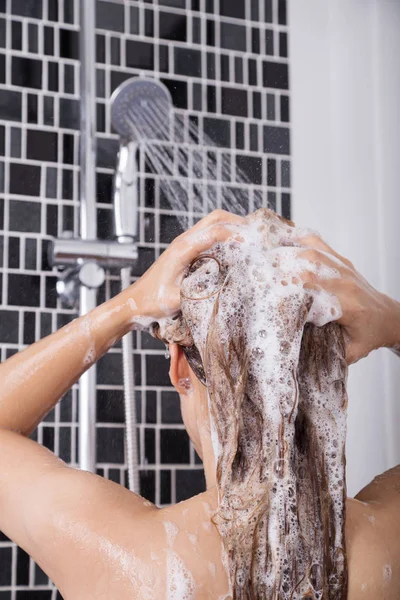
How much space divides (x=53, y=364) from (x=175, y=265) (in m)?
0.21

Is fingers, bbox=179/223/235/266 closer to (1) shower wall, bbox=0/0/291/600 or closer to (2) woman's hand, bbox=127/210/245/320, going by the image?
(2) woman's hand, bbox=127/210/245/320

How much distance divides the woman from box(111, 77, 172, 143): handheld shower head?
0.68 meters

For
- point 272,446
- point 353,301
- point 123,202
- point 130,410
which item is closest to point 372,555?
point 272,446

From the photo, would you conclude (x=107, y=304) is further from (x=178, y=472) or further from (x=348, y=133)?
(x=348, y=133)

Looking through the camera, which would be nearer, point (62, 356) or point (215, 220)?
point (215, 220)

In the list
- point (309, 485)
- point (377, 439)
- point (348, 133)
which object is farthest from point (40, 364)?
point (348, 133)

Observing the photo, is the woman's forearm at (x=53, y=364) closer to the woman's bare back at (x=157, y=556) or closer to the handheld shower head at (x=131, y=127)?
the woman's bare back at (x=157, y=556)

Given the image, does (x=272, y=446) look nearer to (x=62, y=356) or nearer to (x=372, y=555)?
(x=372, y=555)

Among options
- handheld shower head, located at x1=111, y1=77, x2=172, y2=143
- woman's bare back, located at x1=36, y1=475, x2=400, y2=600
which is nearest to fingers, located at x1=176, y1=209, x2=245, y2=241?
woman's bare back, located at x1=36, y1=475, x2=400, y2=600

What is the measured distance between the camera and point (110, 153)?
1.66 metres

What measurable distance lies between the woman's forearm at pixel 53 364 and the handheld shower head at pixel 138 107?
664 mm

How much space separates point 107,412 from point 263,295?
80 centimetres

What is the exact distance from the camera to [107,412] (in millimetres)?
1601

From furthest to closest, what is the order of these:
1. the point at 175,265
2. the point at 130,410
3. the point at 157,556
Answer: the point at 130,410 → the point at 175,265 → the point at 157,556
